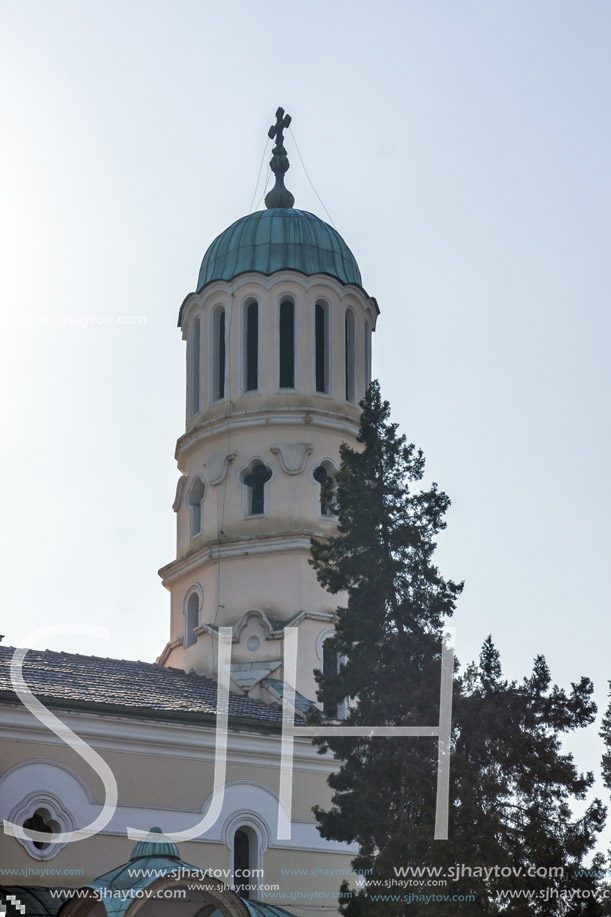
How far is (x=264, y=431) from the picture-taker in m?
34.8

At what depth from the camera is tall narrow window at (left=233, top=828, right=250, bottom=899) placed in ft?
88.6

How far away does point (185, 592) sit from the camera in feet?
114

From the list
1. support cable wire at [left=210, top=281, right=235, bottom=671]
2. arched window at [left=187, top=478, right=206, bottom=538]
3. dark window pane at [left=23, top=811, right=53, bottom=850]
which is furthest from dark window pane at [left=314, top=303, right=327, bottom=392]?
dark window pane at [left=23, top=811, right=53, bottom=850]

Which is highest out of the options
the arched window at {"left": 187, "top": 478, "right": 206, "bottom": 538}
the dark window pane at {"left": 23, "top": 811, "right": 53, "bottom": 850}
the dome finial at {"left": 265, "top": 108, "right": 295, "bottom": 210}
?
the dome finial at {"left": 265, "top": 108, "right": 295, "bottom": 210}

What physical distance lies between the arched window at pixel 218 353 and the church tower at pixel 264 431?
0.04m

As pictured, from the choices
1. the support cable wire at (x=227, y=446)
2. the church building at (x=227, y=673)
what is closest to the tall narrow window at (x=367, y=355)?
the church building at (x=227, y=673)

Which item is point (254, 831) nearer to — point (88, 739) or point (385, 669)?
point (88, 739)

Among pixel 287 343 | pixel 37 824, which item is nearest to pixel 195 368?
pixel 287 343

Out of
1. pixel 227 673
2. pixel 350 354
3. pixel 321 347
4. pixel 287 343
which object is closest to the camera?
pixel 227 673

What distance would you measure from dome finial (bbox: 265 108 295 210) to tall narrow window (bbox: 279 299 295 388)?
387cm

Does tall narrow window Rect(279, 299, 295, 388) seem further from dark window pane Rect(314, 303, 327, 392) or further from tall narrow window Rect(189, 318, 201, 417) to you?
tall narrow window Rect(189, 318, 201, 417)

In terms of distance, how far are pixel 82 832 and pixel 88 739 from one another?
168 centimetres

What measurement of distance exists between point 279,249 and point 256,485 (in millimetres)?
6319

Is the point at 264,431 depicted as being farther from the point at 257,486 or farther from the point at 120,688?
the point at 120,688
